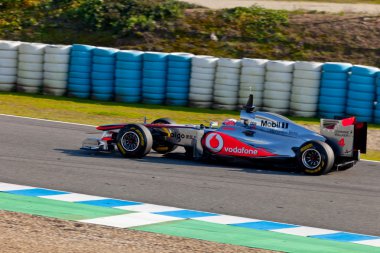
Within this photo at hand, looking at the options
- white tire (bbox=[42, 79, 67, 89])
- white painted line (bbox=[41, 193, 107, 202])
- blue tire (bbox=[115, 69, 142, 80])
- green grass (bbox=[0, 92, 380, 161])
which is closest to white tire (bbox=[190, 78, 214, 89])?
green grass (bbox=[0, 92, 380, 161])

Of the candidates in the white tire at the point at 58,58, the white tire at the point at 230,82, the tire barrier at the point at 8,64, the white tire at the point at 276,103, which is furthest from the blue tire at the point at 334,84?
the tire barrier at the point at 8,64

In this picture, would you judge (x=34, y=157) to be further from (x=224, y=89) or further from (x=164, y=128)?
(x=224, y=89)

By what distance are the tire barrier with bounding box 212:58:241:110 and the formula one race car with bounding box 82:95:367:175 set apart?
6656 mm

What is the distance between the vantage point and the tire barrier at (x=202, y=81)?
2044 centimetres

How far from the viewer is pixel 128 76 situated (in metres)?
20.9

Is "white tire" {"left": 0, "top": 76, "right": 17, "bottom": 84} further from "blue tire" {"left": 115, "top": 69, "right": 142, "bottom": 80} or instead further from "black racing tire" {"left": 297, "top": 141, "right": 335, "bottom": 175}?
"black racing tire" {"left": 297, "top": 141, "right": 335, "bottom": 175}

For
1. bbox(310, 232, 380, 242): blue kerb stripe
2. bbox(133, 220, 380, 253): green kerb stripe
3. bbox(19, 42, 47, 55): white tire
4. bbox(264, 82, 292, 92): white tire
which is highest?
bbox(19, 42, 47, 55): white tire

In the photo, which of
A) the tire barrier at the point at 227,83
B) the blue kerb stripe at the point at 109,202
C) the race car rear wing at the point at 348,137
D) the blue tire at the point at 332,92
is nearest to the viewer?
the blue kerb stripe at the point at 109,202

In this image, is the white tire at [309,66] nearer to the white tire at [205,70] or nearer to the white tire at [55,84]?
the white tire at [205,70]

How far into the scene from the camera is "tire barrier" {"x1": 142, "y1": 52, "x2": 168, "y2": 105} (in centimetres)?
2064

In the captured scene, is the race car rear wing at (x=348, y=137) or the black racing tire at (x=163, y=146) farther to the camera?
the black racing tire at (x=163, y=146)

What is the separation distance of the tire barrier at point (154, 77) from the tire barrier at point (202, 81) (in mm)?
718

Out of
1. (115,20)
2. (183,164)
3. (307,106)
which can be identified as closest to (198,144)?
(183,164)

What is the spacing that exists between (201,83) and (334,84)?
3.28 m
